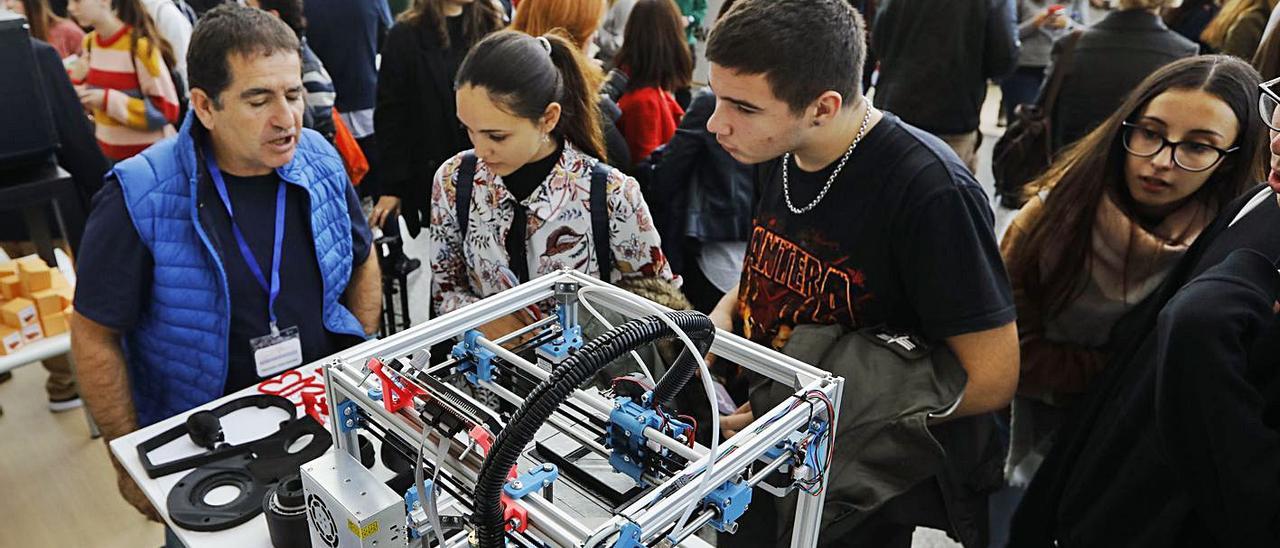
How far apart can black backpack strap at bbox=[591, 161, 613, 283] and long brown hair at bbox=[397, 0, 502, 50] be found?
49.8 inches

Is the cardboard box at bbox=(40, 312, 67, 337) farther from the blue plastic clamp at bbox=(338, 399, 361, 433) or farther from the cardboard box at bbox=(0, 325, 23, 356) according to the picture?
the blue plastic clamp at bbox=(338, 399, 361, 433)

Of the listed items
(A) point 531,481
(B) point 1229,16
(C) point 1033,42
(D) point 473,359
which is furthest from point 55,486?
(C) point 1033,42

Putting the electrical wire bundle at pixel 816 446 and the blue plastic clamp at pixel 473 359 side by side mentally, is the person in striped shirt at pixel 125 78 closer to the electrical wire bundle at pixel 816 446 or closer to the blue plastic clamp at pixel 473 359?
the blue plastic clamp at pixel 473 359

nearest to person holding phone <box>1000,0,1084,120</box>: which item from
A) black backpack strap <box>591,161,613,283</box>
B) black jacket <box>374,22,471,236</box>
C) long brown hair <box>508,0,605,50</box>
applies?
long brown hair <box>508,0,605,50</box>

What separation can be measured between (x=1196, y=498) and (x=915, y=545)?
4.35 feet

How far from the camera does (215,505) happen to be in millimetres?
1408

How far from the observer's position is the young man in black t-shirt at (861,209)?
1.31 m

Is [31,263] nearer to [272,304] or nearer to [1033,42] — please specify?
[272,304]

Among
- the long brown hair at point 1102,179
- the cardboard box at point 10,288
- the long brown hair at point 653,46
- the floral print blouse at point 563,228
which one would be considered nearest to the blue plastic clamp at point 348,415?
the floral print blouse at point 563,228

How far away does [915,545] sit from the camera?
2355 mm

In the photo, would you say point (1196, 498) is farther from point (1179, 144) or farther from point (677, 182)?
point (677, 182)

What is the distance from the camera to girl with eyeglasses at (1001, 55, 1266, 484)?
61.9 inches

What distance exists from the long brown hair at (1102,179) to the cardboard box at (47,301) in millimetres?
2385

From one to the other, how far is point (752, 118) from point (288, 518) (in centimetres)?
99
